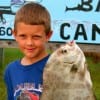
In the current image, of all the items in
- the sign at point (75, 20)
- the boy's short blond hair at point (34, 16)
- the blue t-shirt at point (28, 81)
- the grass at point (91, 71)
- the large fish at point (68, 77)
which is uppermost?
the boy's short blond hair at point (34, 16)

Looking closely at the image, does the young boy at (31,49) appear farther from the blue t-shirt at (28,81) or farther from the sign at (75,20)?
the sign at (75,20)

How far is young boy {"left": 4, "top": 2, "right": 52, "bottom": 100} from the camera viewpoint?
2.53 m

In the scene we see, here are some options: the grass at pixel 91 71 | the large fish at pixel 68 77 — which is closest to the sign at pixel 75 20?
the grass at pixel 91 71

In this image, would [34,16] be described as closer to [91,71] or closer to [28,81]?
[28,81]

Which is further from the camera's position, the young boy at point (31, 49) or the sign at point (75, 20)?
the sign at point (75, 20)

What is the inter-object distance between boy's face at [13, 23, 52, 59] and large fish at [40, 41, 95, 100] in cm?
36

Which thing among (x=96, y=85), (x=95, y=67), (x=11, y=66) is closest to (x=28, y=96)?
(x=11, y=66)

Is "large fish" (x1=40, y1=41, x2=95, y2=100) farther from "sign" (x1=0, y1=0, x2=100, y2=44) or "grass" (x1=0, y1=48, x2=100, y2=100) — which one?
"sign" (x1=0, y1=0, x2=100, y2=44)

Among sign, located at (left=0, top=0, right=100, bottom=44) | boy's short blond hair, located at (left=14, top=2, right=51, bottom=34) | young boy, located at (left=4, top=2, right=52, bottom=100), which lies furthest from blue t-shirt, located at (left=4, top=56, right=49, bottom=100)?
sign, located at (left=0, top=0, right=100, bottom=44)

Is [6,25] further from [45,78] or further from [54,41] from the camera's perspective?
[45,78]

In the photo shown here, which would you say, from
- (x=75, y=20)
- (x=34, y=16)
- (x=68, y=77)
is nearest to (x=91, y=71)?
(x=75, y=20)

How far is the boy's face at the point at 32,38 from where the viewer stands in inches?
99.1

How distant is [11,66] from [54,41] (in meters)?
4.46

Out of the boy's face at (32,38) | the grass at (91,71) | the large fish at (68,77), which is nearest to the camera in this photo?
the large fish at (68,77)
